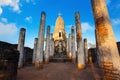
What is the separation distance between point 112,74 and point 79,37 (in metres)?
8.12

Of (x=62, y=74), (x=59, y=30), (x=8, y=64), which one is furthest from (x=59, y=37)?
(x=8, y=64)

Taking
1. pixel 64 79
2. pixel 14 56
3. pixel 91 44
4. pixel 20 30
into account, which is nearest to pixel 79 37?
pixel 64 79

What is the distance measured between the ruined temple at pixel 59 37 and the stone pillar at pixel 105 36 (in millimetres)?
25029

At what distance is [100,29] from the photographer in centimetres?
409

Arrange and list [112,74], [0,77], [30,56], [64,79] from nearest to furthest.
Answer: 1. [112,74]
2. [0,77]
3. [64,79]
4. [30,56]

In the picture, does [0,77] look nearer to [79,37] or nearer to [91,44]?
[79,37]

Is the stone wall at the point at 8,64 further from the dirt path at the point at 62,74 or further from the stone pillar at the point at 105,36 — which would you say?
the stone pillar at the point at 105,36

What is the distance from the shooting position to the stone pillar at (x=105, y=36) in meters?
3.64

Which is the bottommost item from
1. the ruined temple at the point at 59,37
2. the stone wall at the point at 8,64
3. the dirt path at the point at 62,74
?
the dirt path at the point at 62,74

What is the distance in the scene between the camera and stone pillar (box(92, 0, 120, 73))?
3.64 metres

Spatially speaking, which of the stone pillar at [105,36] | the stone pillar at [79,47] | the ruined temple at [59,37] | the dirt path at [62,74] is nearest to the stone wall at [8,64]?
the dirt path at [62,74]

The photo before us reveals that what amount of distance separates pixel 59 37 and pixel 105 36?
31.9m

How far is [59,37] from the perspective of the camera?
117 ft

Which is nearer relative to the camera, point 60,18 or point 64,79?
point 64,79
